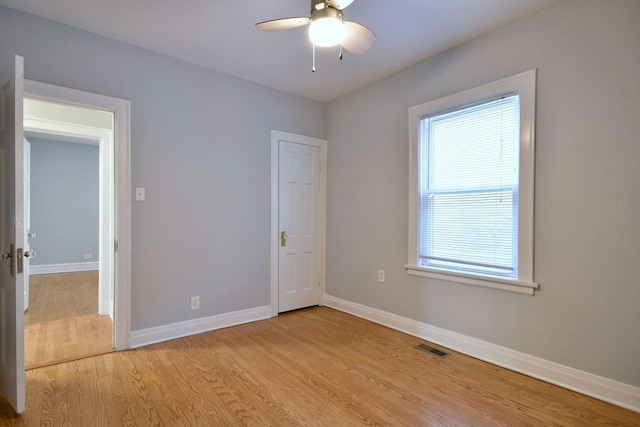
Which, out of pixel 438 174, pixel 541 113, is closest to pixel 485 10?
pixel 541 113

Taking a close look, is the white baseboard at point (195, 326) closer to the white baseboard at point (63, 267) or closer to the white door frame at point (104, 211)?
the white door frame at point (104, 211)

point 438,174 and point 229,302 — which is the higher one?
point 438,174

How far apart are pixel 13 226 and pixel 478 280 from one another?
3222mm

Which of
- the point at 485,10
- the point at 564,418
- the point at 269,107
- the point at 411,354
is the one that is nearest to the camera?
the point at 564,418

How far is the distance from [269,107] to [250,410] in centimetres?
297

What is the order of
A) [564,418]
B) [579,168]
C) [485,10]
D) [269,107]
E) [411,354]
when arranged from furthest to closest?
[269,107]
[411,354]
[485,10]
[579,168]
[564,418]

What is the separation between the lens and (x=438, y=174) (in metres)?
2.99

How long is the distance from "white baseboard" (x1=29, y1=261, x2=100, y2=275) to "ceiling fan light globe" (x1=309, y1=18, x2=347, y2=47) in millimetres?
6554

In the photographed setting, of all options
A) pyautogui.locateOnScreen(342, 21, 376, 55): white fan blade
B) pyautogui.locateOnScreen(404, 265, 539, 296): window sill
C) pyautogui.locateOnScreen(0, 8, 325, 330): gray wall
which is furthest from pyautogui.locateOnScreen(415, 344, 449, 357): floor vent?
pyautogui.locateOnScreen(342, 21, 376, 55): white fan blade

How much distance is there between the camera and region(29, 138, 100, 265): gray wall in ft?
20.3

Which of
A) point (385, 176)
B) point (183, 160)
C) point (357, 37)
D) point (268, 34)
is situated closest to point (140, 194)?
point (183, 160)

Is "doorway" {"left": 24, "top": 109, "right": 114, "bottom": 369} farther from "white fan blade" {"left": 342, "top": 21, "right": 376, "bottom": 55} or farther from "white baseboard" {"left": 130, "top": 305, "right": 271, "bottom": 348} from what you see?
"white fan blade" {"left": 342, "top": 21, "right": 376, "bottom": 55}

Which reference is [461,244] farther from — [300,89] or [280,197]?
[300,89]

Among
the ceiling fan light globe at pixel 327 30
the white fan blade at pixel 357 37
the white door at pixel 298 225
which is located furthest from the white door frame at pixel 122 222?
the white fan blade at pixel 357 37
